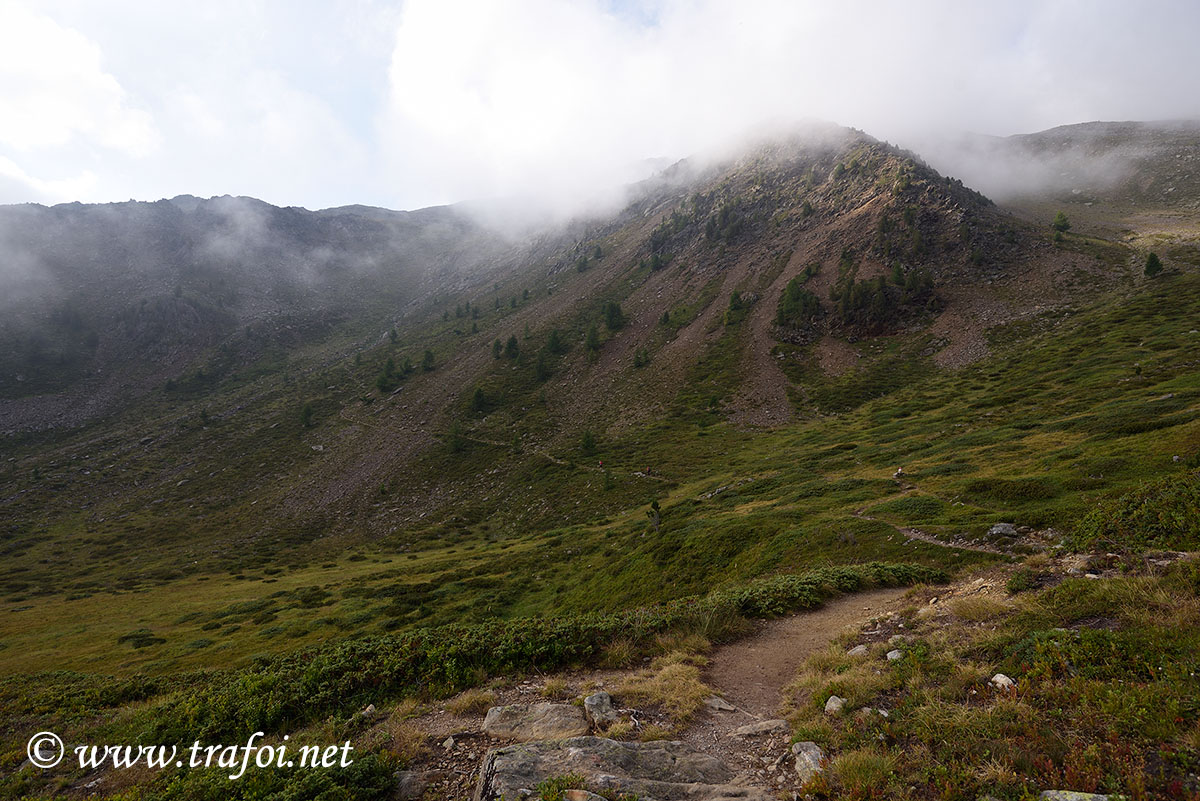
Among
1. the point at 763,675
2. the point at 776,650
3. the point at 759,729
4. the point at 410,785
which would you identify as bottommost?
the point at 776,650

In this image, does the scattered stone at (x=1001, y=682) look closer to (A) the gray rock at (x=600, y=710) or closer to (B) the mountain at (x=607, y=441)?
(A) the gray rock at (x=600, y=710)

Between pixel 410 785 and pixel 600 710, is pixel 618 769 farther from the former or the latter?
pixel 410 785

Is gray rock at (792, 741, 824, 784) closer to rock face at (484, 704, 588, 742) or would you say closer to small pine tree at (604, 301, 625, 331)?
rock face at (484, 704, 588, 742)

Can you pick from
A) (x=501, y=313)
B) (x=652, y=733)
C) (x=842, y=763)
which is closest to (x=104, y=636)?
(x=652, y=733)

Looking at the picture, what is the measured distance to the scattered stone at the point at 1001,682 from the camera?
775cm

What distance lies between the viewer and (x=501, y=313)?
170 m

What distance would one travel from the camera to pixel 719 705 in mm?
9906

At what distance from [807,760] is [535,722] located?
17.5ft

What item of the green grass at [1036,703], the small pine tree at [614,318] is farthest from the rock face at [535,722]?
the small pine tree at [614,318]

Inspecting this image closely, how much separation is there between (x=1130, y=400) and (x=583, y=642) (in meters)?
46.5

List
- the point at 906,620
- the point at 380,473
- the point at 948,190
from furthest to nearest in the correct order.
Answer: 1. the point at 948,190
2. the point at 380,473
3. the point at 906,620

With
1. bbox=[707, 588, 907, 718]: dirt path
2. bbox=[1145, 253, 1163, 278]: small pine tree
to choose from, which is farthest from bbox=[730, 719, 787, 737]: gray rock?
bbox=[1145, 253, 1163, 278]: small pine tree

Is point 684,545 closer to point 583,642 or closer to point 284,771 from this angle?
point 583,642

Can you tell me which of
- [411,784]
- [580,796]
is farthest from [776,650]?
[411,784]
